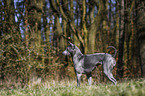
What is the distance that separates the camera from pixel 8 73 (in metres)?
9.18

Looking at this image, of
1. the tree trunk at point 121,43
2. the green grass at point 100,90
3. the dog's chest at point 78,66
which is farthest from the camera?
the tree trunk at point 121,43

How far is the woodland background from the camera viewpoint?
826 centimetres

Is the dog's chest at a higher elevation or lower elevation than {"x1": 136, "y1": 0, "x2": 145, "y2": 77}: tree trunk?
lower

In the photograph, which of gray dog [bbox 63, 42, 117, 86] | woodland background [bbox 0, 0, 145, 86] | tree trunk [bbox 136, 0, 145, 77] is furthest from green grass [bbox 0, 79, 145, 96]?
tree trunk [bbox 136, 0, 145, 77]

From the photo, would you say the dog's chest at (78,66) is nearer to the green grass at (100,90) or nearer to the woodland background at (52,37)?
the green grass at (100,90)

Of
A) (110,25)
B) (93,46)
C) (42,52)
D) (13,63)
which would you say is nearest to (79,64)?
(93,46)

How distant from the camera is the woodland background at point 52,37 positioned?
8.26 meters

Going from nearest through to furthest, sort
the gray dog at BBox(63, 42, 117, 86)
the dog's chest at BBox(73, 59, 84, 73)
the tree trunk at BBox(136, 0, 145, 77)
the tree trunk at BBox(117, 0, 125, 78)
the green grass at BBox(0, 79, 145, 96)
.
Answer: the green grass at BBox(0, 79, 145, 96) < the gray dog at BBox(63, 42, 117, 86) < the dog's chest at BBox(73, 59, 84, 73) < the tree trunk at BBox(136, 0, 145, 77) < the tree trunk at BBox(117, 0, 125, 78)

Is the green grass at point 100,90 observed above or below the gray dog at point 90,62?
below

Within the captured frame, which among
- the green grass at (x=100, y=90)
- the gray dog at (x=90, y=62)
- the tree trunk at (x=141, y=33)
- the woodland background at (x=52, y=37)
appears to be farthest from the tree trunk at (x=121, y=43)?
the gray dog at (x=90, y=62)

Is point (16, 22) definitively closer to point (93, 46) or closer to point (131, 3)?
point (93, 46)

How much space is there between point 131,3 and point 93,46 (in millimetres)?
4496

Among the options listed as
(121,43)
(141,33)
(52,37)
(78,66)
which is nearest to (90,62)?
(78,66)

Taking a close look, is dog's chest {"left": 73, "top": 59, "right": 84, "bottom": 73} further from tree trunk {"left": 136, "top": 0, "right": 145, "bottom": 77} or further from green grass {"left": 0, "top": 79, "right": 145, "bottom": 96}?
tree trunk {"left": 136, "top": 0, "right": 145, "bottom": 77}
